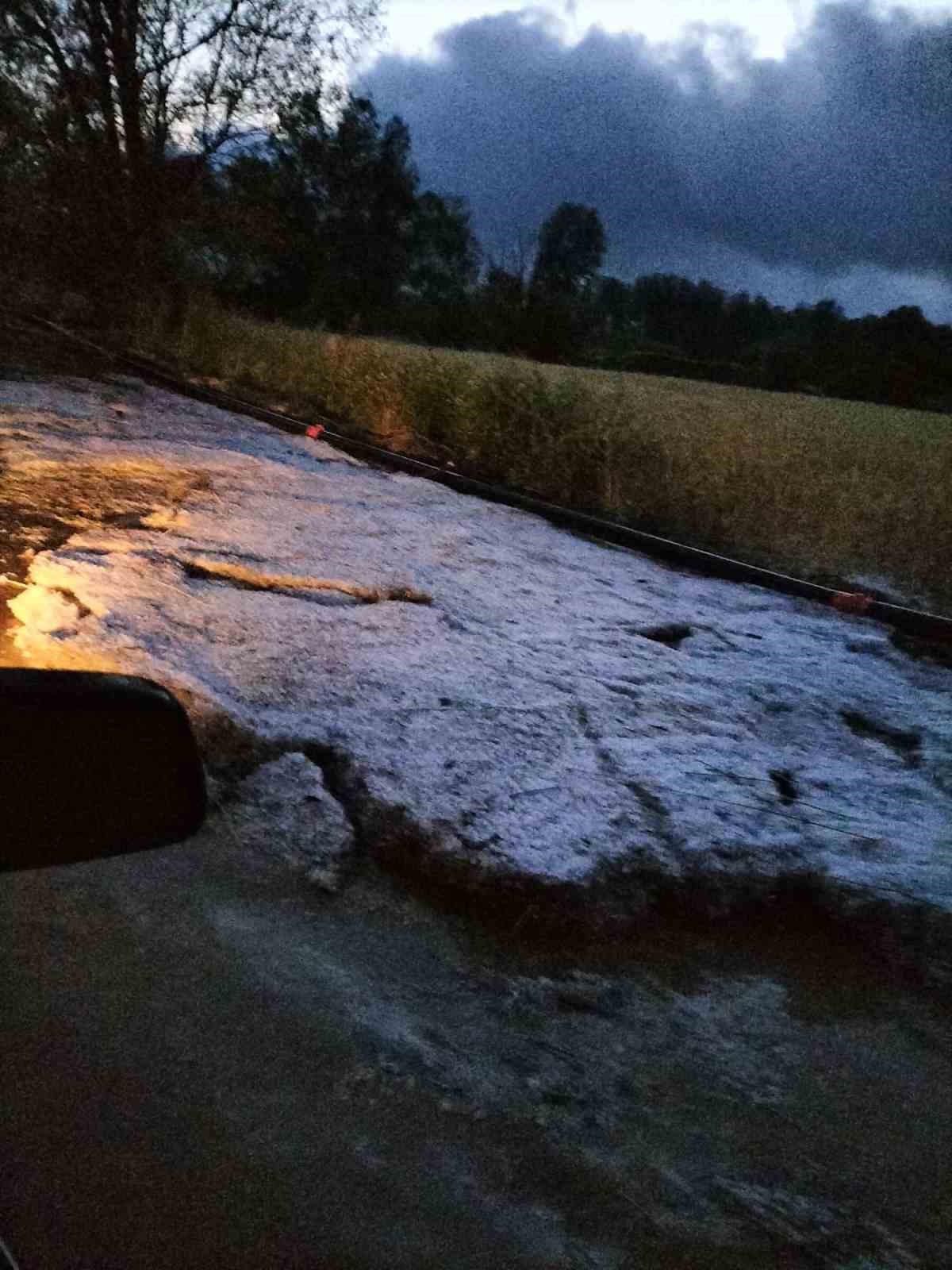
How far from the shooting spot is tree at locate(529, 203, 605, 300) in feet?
137

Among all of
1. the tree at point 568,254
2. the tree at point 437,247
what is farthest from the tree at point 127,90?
the tree at point 437,247

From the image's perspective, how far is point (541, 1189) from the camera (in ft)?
6.47

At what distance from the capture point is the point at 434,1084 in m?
2.23

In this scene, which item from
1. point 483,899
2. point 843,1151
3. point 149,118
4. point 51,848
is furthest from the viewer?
→ point 149,118

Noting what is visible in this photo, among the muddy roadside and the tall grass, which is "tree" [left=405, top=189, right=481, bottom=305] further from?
the muddy roadside

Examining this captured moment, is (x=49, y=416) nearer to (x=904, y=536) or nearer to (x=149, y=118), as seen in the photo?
(x=904, y=536)

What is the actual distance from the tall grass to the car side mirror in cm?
667

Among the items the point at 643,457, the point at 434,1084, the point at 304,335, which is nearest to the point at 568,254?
the point at 304,335

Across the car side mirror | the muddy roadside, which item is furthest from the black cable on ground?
the car side mirror

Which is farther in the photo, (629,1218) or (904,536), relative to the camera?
(904,536)

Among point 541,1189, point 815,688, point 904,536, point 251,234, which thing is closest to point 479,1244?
point 541,1189

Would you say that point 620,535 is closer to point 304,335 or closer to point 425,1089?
point 425,1089

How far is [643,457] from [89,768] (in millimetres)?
9143

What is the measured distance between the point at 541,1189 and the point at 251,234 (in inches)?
754
